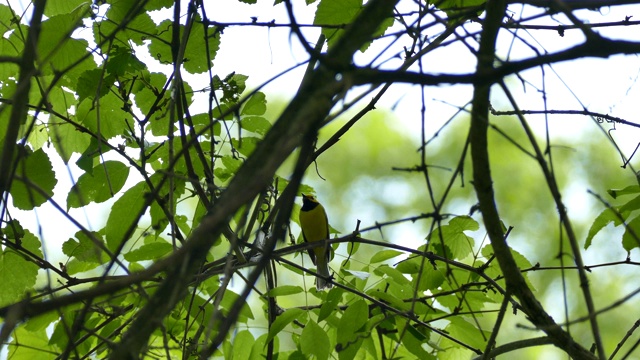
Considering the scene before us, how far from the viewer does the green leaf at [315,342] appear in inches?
92.1

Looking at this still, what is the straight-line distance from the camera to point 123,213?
95.0 inches

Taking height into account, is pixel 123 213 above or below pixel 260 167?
above

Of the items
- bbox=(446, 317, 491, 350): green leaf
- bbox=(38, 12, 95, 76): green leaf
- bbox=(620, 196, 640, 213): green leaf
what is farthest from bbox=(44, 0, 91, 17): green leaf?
bbox=(620, 196, 640, 213): green leaf

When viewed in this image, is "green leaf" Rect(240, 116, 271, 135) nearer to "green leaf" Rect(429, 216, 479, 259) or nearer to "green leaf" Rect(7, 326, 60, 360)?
"green leaf" Rect(429, 216, 479, 259)

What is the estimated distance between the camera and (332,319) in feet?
8.15

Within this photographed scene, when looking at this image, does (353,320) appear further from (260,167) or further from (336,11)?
(260,167)

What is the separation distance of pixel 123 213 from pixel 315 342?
751mm

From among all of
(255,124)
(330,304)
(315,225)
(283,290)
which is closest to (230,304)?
(283,290)

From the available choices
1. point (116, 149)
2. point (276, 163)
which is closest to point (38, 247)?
point (116, 149)

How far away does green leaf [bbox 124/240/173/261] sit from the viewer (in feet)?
Result: 8.32

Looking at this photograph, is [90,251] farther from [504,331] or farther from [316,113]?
[504,331]

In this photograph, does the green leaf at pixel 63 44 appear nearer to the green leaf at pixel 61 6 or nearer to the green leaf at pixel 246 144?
the green leaf at pixel 61 6

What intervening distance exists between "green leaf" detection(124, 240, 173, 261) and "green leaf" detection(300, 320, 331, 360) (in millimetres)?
565

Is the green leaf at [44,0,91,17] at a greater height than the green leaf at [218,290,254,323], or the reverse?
the green leaf at [44,0,91,17]
